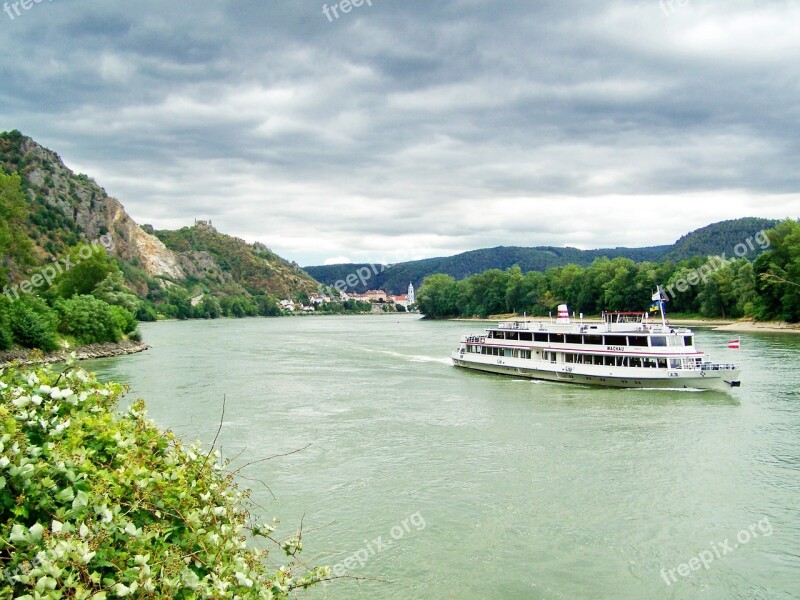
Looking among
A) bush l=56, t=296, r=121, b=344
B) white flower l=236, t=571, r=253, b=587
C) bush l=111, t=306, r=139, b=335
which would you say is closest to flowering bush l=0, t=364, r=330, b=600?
white flower l=236, t=571, r=253, b=587

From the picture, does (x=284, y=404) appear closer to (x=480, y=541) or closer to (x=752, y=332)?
(x=480, y=541)

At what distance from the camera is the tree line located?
2970 inches

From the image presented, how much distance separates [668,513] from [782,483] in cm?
461

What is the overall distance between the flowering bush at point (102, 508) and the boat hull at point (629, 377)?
30148mm

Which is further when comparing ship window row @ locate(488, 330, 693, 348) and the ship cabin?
ship window row @ locate(488, 330, 693, 348)

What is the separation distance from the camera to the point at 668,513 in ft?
49.3

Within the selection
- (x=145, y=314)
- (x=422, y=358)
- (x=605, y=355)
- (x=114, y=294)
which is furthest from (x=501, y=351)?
(x=145, y=314)

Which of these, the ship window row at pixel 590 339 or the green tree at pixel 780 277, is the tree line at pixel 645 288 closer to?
the green tree at pixel 780 277

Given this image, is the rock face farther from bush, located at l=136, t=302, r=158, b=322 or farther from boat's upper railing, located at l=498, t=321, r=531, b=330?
boat's upper railing, located at l=498, t=321, r=531, b=330

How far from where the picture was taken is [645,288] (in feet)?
332

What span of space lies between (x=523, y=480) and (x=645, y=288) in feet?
302

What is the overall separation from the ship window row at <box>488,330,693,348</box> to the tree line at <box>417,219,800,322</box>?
4805 cm

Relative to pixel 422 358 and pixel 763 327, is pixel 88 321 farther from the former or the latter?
pixel 763 327

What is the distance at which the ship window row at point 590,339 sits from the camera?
33.2 metres
